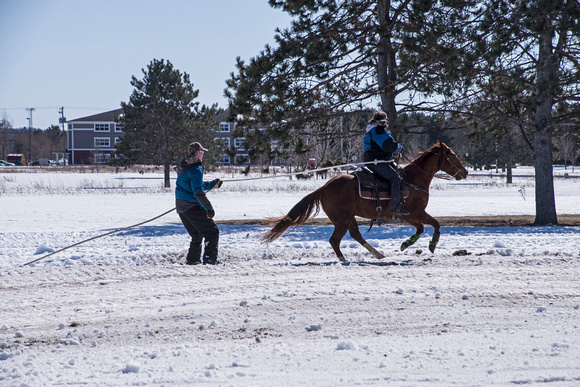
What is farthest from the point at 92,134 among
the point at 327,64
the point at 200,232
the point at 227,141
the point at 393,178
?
the point at 393,178

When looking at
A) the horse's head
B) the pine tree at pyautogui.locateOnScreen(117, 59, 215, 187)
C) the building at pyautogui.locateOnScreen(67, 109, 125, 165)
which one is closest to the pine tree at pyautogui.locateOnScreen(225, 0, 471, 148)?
the horse's head

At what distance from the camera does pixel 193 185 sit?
9.55 metres

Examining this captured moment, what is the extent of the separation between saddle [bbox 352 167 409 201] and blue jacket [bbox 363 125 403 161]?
0.96ft

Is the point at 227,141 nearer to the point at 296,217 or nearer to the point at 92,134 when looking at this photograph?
the point at 92,134

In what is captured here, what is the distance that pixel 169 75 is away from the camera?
39844 millimetres

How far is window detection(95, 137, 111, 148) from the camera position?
93562 mm

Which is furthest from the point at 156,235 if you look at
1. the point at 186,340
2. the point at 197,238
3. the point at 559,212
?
the point at 559,212

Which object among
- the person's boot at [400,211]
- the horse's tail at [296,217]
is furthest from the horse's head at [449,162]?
the horse's tail at [296,217]

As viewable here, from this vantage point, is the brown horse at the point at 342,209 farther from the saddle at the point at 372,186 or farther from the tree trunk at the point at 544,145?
the tree trunk at the point at 544,145

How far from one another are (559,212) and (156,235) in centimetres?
1517

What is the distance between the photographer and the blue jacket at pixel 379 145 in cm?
988

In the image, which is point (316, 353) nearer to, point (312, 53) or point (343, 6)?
point (312, 53)

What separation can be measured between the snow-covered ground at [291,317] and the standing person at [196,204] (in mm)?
439

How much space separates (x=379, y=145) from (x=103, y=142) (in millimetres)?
→ 89857
